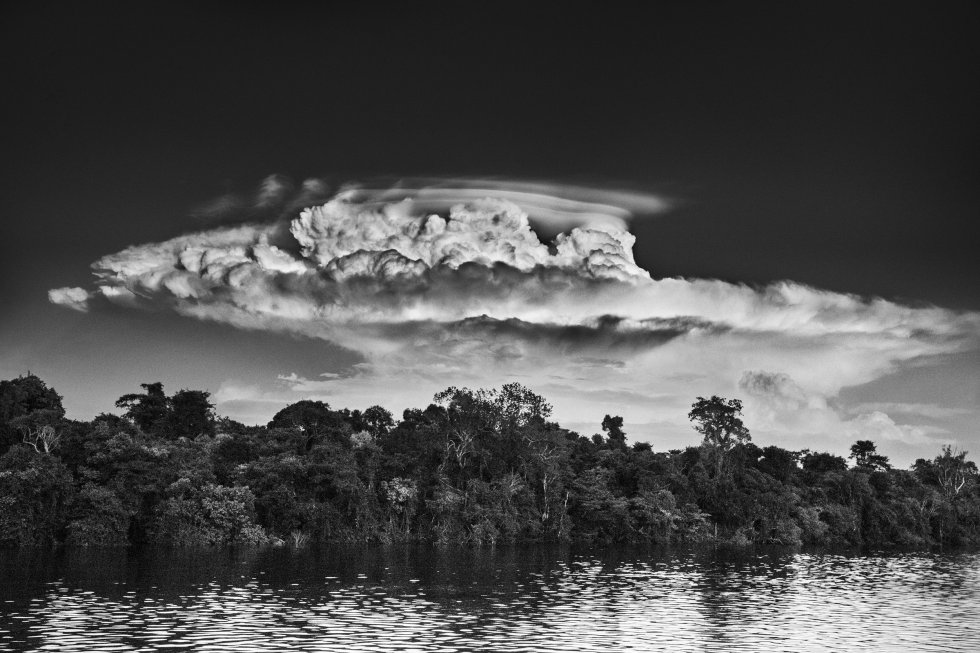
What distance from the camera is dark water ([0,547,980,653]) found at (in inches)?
1278

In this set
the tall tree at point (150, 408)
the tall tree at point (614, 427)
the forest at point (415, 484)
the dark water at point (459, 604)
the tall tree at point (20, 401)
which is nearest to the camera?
the dark water at point (459, 604)

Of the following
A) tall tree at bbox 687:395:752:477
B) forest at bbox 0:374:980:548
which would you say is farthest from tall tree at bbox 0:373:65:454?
tall tree at bbox 687:395:752:477

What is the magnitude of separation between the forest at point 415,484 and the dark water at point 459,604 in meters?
10.0

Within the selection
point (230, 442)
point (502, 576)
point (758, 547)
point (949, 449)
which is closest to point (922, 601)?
point (502, 576)

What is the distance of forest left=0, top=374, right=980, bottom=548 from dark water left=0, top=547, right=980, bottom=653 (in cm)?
1001

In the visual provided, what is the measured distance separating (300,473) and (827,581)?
49825 millimetres

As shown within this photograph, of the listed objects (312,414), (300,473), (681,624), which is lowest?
(681,624)

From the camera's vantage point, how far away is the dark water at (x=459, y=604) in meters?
32.5

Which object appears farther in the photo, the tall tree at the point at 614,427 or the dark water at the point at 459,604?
the tall tree at the point at 614,427

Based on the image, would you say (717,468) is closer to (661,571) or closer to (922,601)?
(661,571)

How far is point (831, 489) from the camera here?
117562 mm

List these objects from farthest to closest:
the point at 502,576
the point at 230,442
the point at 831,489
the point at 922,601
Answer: the point at 831,489, the point at 230,442, the point at 502,576, the point at 922,601

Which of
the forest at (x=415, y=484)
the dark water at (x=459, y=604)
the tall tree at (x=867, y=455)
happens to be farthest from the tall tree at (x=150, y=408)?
the tall tree at (x=867, y=455)

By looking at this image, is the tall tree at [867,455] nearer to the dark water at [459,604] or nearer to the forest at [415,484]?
the forest at [415,484]
